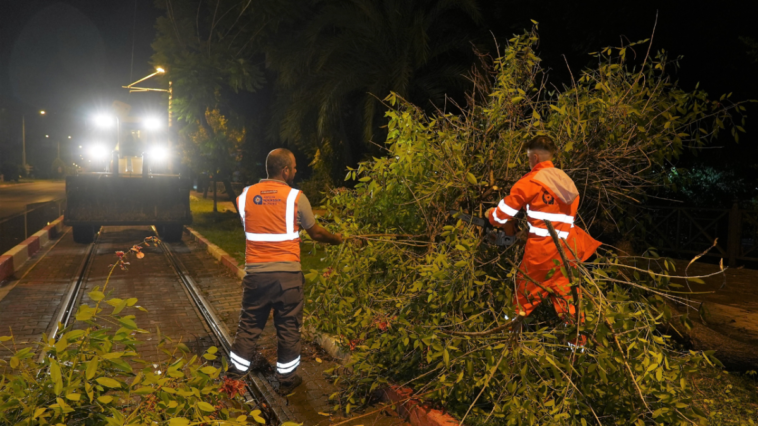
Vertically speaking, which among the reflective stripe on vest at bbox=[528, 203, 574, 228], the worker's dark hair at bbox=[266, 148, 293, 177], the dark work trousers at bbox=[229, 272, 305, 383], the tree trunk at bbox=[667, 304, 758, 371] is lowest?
the tree trunk at bbox=[667, 304, 758, 371]

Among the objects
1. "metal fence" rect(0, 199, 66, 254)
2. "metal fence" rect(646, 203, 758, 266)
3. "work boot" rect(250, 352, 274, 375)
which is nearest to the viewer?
"work boot" rect(250, 352, 274, 375)

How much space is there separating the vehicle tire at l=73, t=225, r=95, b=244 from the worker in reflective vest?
10918mm

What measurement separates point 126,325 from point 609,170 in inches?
152

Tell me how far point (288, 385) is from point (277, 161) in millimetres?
1860

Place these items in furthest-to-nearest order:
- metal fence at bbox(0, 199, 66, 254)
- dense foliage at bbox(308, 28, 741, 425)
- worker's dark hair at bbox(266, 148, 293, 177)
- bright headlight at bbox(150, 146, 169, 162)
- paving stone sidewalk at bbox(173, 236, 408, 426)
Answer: bright headlight at bbox(150, 146, 169, 162) < metal fence at bbox(0, 199, 66, 254) < worker's dark hair at bbox(266, 148, 293, 177) < paving stone sidewalk at bbox(173, 236, 408, 426) < dense foliage at bbox(308, 28, 741, 425)

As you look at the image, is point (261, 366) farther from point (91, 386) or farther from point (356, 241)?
point (91, 386)

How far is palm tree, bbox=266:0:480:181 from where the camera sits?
13.6 meters

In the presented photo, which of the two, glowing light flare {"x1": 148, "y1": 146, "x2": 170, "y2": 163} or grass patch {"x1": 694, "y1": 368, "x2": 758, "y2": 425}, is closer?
grass patch {"x1": 694, "y1": 368, "x2": 758, "y2": 425}

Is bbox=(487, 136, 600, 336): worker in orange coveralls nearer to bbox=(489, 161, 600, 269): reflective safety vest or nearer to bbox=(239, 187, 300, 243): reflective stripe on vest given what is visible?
bbox=(489, 161, 600, 269): reflective safety vest

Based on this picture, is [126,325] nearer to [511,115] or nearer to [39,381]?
[39,381]

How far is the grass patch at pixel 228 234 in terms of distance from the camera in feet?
34.2

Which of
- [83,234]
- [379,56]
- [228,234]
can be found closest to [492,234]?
[379,56]

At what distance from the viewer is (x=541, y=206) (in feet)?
13.3

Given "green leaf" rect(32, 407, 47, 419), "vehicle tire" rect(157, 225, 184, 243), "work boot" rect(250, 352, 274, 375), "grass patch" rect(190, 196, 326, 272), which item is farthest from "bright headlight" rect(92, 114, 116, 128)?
"green leaf" rect(32, 407, 47, 419)
